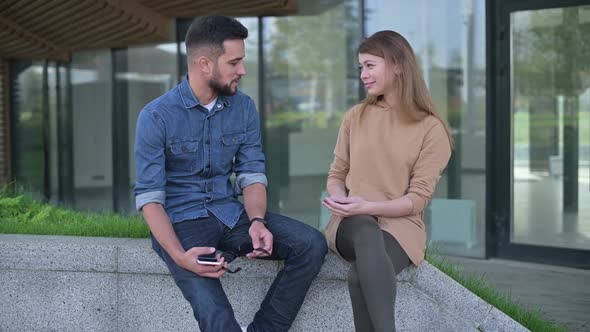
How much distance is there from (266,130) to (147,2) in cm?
211

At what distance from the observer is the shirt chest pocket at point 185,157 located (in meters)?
4.01

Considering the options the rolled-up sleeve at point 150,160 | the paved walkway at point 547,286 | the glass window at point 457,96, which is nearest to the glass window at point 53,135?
the glass window at point 457,96

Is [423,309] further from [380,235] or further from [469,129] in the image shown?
[469,129]

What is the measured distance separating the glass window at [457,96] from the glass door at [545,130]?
0.26 metres

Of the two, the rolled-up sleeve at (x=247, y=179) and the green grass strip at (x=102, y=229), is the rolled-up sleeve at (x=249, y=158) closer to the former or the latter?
the rolled-up sleeve at (x=247, y=179)

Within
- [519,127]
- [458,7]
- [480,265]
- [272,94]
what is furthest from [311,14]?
[480,265]

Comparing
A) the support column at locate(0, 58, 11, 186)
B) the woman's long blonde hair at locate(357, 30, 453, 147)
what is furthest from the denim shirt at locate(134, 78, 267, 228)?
the support column at locate(0, 58, 11, 186)

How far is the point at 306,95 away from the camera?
10312 mm

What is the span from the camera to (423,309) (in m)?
4.37

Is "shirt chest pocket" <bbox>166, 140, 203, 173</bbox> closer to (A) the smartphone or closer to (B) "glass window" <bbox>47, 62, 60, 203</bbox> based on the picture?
(A) the smartphone

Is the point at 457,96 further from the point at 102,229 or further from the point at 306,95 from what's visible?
the point at 102,229

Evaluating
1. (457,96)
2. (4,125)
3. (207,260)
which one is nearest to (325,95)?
(457,96)

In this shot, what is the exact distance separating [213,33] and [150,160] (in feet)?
2.12

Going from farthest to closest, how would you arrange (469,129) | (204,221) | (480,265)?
1. (469,129)
2. (480,265)
3. (204,221)
